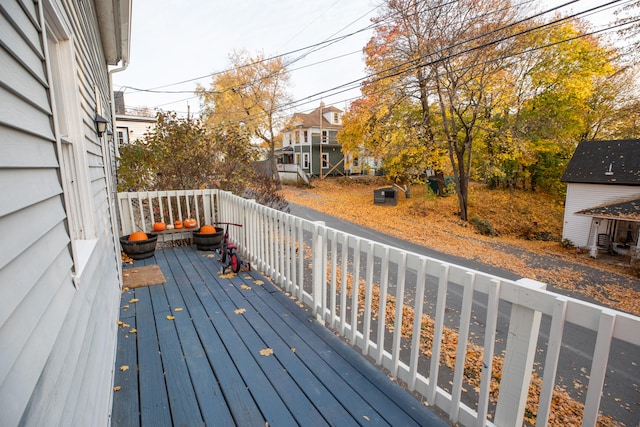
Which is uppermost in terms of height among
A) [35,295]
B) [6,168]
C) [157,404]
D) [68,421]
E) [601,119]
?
[601,119]

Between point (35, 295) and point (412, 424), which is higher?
point (35, 295)

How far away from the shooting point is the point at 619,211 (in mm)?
11531

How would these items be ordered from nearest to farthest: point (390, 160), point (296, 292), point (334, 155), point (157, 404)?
point (157, 404), point (296, 292), point (390, 160), point (334, 155)

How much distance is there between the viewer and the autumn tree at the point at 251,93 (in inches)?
823

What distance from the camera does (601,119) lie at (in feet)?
55.4

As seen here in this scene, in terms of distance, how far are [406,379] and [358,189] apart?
846 inches

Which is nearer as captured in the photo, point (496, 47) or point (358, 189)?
point (496, 47)

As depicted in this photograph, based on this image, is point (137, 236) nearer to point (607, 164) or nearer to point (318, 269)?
point (318, 269)

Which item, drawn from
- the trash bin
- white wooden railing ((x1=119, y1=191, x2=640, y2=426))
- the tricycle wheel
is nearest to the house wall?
the trash bin

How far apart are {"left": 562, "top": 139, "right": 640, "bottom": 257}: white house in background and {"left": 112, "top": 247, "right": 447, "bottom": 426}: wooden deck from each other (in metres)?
13.6

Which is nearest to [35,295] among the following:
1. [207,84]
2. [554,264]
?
[554,264]

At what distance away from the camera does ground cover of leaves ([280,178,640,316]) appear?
26.8 feet

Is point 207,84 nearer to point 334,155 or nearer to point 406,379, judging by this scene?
point 334,155

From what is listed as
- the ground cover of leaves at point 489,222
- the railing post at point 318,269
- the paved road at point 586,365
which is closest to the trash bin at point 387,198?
the ground cover of leaves at point 489,222
